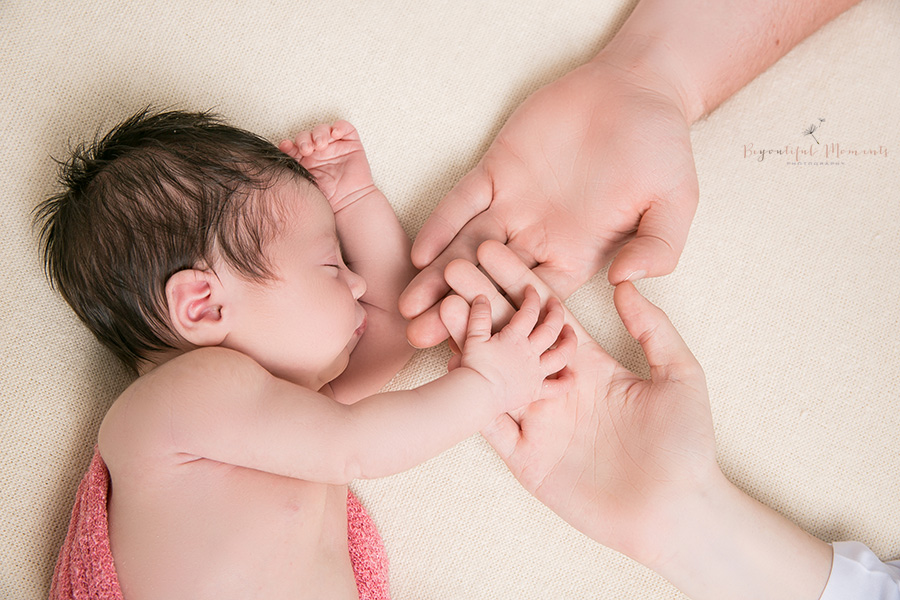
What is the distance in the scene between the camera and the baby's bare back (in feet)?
3.01

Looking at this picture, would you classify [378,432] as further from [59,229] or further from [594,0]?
[594,0]

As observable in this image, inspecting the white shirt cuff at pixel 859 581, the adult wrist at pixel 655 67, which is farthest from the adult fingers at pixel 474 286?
the white shirt cuff at pixel 859 581

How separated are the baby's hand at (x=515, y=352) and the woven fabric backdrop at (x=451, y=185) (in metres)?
0.26

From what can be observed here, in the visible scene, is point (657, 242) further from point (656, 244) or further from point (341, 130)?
point (341, 130)

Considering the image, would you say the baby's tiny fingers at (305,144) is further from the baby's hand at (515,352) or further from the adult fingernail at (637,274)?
the adult fingernail at (637,274)

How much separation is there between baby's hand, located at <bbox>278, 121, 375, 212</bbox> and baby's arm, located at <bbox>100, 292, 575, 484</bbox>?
414 millimetres

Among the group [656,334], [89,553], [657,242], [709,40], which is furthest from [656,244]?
[89,553]

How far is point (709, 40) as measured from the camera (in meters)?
1.27

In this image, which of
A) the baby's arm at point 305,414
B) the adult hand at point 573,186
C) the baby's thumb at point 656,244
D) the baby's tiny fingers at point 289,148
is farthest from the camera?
the baby's tiny fingers at point 289,148

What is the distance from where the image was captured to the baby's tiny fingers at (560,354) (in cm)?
100

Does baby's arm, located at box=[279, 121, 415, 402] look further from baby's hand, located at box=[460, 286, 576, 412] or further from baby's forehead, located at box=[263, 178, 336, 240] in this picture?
baby's hand, located at box=[460, 286, 576, 412]

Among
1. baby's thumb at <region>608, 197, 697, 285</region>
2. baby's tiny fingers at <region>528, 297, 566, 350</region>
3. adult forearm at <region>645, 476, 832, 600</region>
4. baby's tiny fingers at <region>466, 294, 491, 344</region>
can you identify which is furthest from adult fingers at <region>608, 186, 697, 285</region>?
adult forearm at <region>645, 476, 832, 600</region>

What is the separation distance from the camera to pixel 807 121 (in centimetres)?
131

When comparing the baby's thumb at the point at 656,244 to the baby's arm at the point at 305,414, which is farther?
the baby's thumb at the point at 656,244
